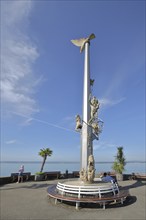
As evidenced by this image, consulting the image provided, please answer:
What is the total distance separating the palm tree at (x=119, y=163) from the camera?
26969 millimetres

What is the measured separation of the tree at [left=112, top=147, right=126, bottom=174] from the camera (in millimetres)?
27023

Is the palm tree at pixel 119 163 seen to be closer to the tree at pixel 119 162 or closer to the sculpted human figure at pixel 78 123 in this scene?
the tree at pixel 119 162

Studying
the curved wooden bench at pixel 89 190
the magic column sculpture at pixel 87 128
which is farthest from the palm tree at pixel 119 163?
the curved wooden bench at pixel 89 190

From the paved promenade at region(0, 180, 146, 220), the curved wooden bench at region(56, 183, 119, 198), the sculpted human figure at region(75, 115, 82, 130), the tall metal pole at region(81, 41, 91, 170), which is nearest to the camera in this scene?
the paved promenade at region(0, 180, 146, 220)

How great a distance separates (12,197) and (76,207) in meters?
5.31

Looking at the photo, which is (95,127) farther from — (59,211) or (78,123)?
(59,211)

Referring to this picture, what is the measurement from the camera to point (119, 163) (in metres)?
27.6

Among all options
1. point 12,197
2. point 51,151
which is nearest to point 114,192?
point 12,197

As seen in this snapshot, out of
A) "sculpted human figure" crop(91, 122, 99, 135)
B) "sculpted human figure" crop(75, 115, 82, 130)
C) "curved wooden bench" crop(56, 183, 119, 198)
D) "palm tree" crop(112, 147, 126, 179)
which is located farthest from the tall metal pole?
"palm tree" crop(112, 147, 126, 179)

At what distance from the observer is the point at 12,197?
1420cm

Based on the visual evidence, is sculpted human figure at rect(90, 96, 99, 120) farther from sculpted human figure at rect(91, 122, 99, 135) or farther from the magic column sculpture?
sculpted human figure at rect(91, 122, 99, 135)

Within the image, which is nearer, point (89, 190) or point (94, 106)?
point (89, 190)

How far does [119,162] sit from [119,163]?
152 millimetres

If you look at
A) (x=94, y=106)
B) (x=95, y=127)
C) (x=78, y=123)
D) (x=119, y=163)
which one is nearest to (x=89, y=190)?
(x=95, y=127)
